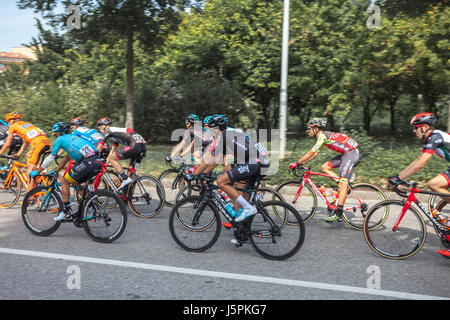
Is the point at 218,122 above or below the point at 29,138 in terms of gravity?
above

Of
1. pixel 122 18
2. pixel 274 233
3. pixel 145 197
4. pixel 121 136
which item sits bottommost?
pixel 145 197

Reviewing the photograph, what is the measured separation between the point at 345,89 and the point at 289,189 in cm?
1098

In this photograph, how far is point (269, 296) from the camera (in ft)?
13.1

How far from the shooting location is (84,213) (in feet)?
19.0

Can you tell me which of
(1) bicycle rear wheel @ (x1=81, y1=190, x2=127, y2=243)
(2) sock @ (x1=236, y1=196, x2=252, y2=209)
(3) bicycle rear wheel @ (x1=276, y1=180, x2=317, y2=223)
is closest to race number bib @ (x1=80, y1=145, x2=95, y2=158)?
(1) bicycle rear wheel @ (x1=81, y1=190, x2=127, y2=243)

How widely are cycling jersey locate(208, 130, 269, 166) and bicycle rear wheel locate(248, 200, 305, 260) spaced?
0.62 meters

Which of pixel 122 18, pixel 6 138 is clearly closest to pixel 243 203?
pixel 6 138

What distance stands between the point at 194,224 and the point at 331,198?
248 cm

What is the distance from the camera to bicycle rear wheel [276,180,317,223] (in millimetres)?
7012

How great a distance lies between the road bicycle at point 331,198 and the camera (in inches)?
265

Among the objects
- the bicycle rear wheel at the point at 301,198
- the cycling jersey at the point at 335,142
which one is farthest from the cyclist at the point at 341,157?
the bicycle rear wheel at the point at 301,198

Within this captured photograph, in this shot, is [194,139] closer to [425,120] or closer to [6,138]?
[6,138]

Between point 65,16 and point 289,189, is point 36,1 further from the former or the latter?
point 289,189
